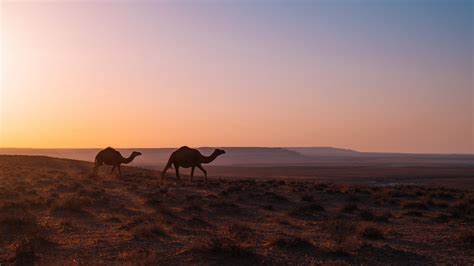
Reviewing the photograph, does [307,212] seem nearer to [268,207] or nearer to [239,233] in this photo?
[268,207]

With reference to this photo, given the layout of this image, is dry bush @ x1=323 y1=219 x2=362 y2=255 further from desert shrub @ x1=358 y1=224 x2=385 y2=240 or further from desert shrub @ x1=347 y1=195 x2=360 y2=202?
desert shrub @ x1=347 y1=195 x2=360 y2=202

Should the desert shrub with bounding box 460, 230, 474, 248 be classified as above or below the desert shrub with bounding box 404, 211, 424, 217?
above

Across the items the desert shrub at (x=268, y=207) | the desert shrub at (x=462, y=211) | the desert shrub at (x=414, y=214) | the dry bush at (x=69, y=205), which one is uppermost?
the dry bush at (x=69, y=205)

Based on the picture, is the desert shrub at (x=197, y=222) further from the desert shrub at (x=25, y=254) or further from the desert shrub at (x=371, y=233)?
the desert shrub at (x=25, y=254)

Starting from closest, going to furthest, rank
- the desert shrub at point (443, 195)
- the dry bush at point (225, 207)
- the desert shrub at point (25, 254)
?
the desert shrub at point (25, 254), the dry bush at point (225, 207), the desert shrub at point (443, 195)

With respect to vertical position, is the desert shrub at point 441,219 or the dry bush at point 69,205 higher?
the dry bush at point 69,205

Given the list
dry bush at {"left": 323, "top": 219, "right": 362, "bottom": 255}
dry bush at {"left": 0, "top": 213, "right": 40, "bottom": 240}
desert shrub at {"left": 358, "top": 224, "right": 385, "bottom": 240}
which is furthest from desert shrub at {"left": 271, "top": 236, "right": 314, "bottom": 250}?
dry bush at {"left": 0, "top": 213, "right": 40, "bottom": 240}

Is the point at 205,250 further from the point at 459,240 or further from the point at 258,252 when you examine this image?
the point at 459,240

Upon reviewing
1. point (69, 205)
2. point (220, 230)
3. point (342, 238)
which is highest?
point (69, 205)

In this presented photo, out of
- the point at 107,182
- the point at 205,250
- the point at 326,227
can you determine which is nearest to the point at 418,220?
the point at 326,227

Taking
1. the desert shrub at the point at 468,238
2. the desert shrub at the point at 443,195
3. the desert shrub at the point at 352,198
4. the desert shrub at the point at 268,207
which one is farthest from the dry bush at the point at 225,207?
the desert shrub at the point at 443,195

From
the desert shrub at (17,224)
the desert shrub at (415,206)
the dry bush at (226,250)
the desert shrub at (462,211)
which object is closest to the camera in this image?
the dry bush at (226,250)

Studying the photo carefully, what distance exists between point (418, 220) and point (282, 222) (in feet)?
18.8

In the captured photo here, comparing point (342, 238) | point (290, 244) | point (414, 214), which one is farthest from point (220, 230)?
point (414, 214)
